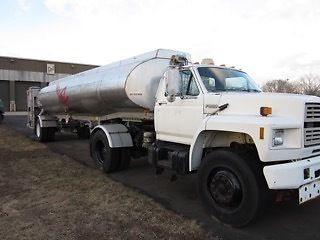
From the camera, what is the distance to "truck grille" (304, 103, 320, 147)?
5030mm

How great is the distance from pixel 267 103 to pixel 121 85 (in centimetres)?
388

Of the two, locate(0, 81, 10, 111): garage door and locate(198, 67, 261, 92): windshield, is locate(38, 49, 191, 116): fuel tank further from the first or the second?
locate(0, 81, 10, 111): garage door

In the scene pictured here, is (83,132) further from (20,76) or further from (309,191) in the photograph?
(20,76)

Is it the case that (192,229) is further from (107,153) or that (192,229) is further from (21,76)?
(21,76)

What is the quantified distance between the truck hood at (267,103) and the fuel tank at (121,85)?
2.32m

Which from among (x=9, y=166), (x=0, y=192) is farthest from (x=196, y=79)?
(x=9, y=166)

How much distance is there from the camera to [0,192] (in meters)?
7.05

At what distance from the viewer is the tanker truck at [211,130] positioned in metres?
4.91

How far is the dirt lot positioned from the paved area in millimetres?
287

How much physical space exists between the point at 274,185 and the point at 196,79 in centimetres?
246

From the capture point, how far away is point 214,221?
549 cm

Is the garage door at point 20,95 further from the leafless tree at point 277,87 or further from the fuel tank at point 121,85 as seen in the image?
the fuel tank at point 121,85

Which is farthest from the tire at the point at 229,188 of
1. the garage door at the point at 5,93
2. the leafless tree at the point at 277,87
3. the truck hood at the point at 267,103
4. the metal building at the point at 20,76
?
the garage door at the point at 5,93

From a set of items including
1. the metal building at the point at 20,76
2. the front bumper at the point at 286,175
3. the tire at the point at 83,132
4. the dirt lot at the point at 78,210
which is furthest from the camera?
the metal building at the point at 20,76
